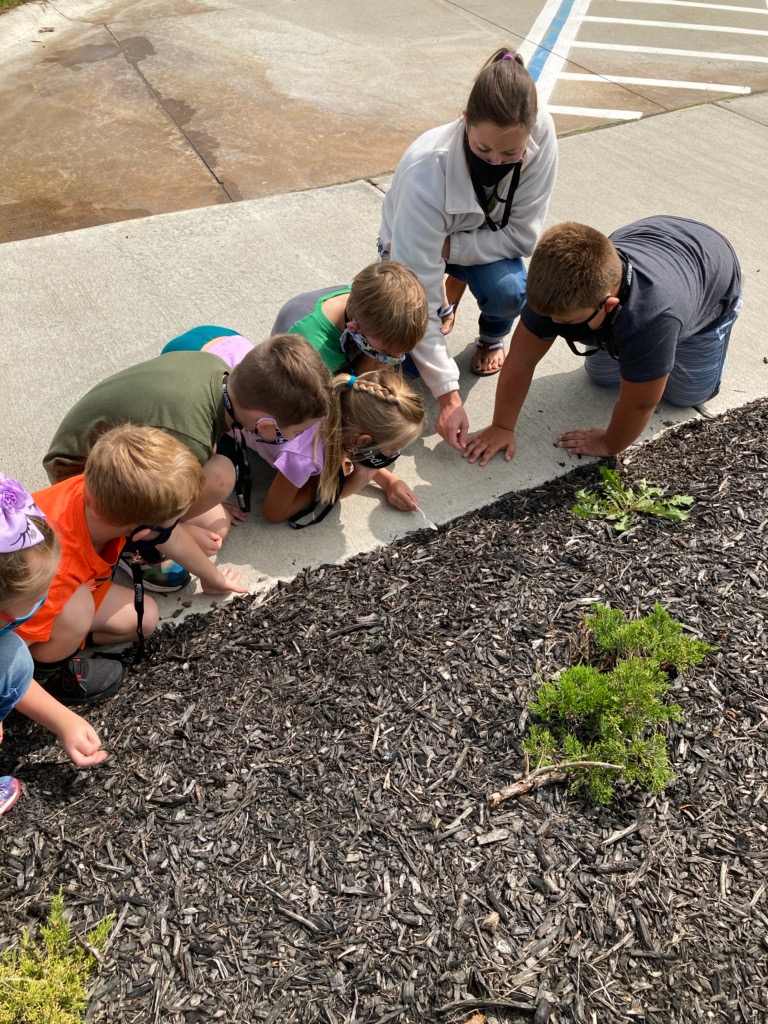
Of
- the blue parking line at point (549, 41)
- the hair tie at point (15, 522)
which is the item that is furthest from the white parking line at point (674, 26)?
the hair tie at point (15, 522)

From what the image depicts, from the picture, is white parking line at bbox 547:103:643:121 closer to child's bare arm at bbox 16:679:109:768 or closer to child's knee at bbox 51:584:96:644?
child's knee at bbox 51:584:96:644

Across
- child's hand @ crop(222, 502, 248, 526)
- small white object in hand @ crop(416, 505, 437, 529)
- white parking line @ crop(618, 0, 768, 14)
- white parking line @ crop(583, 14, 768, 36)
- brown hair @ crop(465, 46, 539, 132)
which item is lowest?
child's hand @ crop(222, 502, 248, 526)

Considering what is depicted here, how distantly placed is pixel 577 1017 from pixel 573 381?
2894 mm

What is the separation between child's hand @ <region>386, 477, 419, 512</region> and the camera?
3.31 metres

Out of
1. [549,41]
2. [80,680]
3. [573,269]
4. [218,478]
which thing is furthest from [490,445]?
[549,41]

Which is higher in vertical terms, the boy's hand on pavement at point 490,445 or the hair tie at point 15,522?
Result: the hair tie at point 15,522

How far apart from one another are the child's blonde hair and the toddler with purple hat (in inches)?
44.3

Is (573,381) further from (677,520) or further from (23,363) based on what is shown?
(23,363)

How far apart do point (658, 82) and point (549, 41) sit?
140 cm

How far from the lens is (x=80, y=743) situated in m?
2.34

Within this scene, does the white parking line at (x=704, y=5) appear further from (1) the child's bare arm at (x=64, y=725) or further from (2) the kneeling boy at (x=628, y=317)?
(1) the child's bare arm at (x=64, y=725)

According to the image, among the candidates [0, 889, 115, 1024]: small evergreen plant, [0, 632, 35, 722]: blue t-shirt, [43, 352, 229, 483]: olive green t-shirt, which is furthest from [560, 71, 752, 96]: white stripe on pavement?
[0, 889, 115, 1024]: small evergreen plant

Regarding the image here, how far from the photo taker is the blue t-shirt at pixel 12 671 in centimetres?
218

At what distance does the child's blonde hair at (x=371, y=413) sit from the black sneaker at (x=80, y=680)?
1.03 meters
